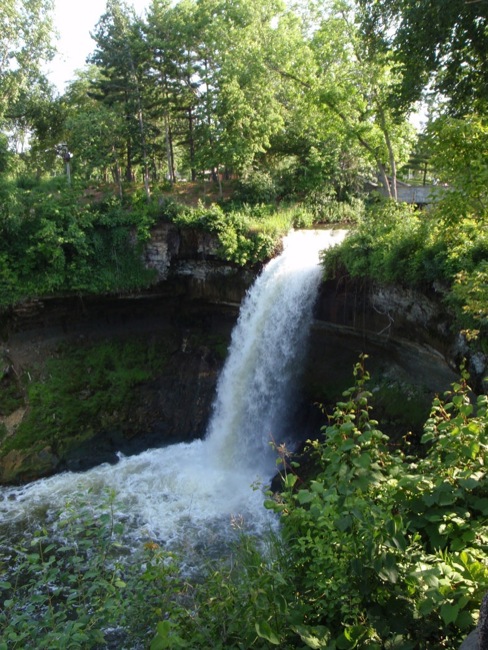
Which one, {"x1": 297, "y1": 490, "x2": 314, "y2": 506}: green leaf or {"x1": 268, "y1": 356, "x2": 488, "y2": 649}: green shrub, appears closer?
{"x1": 268, "y1": 356, "x2": 488, "y2": 649}: green shrub

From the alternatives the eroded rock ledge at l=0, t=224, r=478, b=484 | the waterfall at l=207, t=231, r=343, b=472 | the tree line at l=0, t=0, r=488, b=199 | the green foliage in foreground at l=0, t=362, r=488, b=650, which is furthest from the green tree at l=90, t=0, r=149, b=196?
the green foliage in foreground at l=0, t=362, r=488, b=650

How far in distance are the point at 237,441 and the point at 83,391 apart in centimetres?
528

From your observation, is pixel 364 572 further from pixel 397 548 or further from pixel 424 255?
pixel 424 255

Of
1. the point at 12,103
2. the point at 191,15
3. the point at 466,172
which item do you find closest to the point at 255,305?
the point at 466,172

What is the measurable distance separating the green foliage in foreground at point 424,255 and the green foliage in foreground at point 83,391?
7.17 m

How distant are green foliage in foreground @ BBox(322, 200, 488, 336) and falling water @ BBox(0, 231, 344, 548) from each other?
146 cm

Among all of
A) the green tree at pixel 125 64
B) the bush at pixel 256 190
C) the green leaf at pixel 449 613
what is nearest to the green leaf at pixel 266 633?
the green leaf at pixel 449 613

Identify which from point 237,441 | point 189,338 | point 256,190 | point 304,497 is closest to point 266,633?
point 304,497

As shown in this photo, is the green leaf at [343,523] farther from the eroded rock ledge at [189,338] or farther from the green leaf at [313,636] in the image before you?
the eroded rock ledge at [189,338]

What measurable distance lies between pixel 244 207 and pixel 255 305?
522 cm

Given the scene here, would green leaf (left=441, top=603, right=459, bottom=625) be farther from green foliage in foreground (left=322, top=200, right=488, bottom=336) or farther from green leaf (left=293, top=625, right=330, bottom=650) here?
green foliage in foreground (left=322, top=200, right=488, bottom=336)

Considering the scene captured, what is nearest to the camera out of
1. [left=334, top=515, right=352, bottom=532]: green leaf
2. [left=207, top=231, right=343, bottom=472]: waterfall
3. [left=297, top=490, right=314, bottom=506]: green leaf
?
[left=334, top=515, right=352, bottom=532]: green leaf

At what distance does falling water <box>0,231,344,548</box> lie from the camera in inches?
459

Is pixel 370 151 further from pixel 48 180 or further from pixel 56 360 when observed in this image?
pixel 56 360
